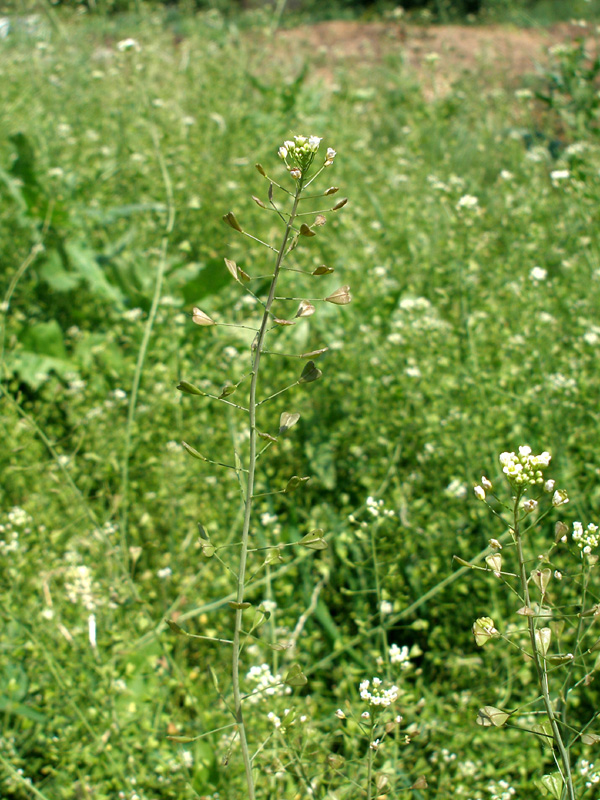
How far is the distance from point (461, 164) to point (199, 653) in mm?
3561

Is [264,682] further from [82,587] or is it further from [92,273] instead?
[92,273]

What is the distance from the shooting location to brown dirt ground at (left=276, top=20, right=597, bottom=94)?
7.15 metres

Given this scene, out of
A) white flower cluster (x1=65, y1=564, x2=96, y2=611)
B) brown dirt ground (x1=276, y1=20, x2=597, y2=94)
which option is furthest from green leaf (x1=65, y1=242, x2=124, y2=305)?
brown dirt ground (x1=276, y1=20, x2=597, y2=94)

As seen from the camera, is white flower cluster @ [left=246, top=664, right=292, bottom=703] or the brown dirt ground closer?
white flower cluster @ [left=246, top=664, right=292, bottom=703]

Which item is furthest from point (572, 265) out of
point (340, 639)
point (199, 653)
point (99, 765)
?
point (99, 765)

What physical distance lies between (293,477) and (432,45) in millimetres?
8775

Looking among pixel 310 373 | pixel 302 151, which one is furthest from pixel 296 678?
pixel 302 151

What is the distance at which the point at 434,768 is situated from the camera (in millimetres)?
1521

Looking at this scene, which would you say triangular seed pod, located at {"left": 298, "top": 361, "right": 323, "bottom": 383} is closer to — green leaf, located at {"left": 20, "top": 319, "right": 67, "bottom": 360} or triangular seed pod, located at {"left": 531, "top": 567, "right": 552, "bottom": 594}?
triangular seed pod, located at {"left": 531, "top": 567, "right": 552, "bottom": 594}

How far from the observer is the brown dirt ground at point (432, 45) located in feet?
23.5

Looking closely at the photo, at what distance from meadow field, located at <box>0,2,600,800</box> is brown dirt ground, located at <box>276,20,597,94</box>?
3308mm

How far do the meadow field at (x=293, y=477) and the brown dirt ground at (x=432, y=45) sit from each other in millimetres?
3308

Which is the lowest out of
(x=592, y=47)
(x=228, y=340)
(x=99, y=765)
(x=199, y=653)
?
(x=199, y=653)

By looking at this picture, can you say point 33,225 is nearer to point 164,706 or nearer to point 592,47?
point 164,706
